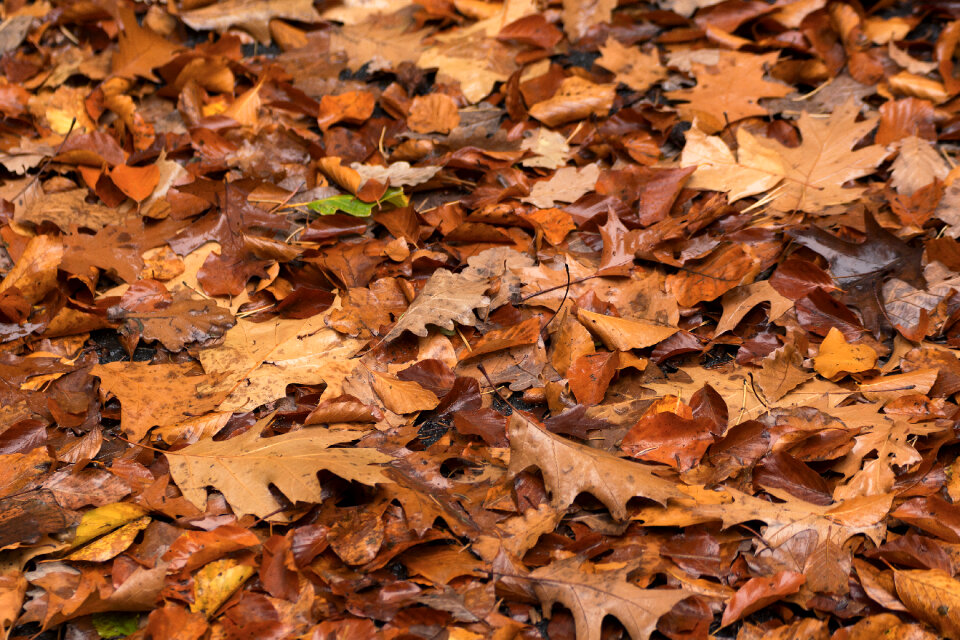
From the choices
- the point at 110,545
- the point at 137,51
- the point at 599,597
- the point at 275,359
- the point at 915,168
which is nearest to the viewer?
the point at 599,597

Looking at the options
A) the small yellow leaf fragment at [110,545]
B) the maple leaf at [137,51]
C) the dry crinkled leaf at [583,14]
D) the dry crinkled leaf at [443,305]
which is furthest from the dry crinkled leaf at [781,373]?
the maple leaf at [137,51]

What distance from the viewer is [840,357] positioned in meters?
2.07

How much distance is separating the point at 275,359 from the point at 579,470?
37.9 inches

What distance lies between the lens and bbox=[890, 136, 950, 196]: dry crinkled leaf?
2.60m

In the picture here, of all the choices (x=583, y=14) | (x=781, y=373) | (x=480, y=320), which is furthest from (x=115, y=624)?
(x=583, y=14)

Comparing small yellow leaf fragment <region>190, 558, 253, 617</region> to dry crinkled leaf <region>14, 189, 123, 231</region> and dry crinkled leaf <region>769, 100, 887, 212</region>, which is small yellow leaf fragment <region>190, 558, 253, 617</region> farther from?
dry crinkled leaf <region>769, 100, 887, 212</region>

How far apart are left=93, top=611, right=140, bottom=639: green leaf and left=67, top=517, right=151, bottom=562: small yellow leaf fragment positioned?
5.5 inches

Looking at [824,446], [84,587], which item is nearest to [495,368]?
[824,446]

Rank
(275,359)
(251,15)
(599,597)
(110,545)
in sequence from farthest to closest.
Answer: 1. (251,15)
2. (275,359)
3. (110,545)
4. (599,597)

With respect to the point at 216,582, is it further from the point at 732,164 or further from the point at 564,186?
the point at 732,164

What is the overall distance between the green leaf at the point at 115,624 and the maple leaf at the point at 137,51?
243cm

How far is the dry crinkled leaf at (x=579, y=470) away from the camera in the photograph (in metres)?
1.72

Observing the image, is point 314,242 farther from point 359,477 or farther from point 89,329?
point 359,477

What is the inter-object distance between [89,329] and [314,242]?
0.76 meters
